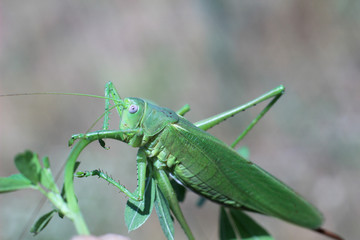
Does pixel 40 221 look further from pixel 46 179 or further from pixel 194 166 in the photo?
pixel 194 166

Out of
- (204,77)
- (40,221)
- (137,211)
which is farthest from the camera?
(204,77)

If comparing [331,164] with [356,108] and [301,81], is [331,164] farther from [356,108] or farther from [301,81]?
[301,81]

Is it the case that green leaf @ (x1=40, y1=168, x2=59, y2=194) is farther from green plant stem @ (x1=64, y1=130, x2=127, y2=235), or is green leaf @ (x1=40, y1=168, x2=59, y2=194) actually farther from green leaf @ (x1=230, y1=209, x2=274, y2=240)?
green leaf @ (x1=230, y1=209, x2=274, y2=240)

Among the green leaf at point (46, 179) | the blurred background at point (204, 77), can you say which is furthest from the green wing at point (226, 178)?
the blurred background at point (204, 77)

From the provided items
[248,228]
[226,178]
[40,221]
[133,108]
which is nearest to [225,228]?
[248,228]

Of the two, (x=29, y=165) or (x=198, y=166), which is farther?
(x=198, y=166)

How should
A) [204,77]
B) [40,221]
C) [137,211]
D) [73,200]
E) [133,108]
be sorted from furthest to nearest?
[204,77]
[133,108]
[137,211]
[40,221]
[73,200]

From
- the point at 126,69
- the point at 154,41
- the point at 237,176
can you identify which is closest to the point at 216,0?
the point at 154,41
